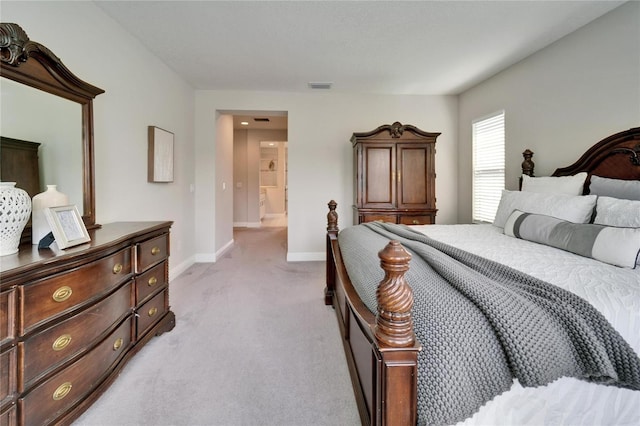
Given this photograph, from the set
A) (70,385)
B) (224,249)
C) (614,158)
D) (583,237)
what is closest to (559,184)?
(614,158)

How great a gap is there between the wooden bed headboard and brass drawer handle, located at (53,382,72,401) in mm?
3574

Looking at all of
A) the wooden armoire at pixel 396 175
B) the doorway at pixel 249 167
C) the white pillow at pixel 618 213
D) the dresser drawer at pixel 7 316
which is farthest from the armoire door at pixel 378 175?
the doorway at pixel 249 167

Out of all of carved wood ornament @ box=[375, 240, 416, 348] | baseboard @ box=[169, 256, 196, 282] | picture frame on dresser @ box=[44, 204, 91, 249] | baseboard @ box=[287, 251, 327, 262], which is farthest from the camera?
baseboard @ box=[287, 251, 327, 262]

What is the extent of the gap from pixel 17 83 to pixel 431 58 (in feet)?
11.3

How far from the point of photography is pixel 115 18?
96.8 inches

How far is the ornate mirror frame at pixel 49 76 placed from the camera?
1.42 metres

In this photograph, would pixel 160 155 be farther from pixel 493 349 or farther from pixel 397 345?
pixel 493 349

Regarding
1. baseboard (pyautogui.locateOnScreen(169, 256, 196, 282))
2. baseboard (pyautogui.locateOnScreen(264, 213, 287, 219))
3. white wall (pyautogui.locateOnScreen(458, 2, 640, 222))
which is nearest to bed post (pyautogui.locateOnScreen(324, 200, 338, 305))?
baseboard (pyautogui.locateOnScreen(169, 256, 196, 282))

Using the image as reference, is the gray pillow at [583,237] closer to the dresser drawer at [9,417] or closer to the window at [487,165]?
the window at [487,165]

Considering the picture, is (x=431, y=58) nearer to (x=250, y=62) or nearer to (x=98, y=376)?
(x=250, y=62)

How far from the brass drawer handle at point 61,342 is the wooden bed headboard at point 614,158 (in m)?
3.52

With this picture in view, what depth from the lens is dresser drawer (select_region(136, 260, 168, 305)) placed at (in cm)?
194

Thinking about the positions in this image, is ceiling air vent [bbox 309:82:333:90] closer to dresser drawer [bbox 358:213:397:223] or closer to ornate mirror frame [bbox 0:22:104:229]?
dresser drawer [bbox 358:213:397:223]

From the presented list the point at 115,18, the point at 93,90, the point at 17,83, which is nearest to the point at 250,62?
the point at 115,18
